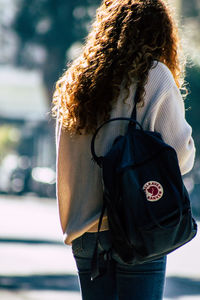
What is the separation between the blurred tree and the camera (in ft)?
90.9

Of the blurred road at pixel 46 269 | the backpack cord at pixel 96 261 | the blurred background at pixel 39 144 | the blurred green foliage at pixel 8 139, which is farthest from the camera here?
the blurred green foliage at pixel 8 139

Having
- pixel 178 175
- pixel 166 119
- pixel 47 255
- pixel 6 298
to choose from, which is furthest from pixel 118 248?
pixel 47 255

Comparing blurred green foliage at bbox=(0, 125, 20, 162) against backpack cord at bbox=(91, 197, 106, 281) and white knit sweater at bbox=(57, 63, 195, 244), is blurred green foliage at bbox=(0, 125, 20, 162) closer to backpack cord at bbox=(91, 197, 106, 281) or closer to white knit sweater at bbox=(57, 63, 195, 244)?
white knit sweater at bbox=(57, 63, 195, 244)

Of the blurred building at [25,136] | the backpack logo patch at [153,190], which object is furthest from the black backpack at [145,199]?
the blurred building at [25,136]

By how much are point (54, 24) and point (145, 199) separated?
26380mm

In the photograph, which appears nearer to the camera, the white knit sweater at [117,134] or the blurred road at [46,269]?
the white knit sweater at [117,134]

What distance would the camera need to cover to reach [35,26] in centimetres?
2848

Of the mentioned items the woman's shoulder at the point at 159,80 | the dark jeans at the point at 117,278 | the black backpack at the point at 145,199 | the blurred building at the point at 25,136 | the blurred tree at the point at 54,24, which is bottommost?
the dark jeans at the point at 117,278

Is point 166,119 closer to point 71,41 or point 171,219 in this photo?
point 171,219

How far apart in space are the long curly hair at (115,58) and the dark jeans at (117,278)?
0.40 m

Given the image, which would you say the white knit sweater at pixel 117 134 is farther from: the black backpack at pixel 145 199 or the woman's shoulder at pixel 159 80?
the black backpack at pixel 145 199

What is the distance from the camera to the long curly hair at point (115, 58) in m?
2.38

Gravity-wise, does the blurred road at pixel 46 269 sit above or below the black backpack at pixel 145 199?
below

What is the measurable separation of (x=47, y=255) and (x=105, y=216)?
721cm
